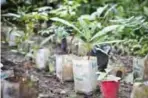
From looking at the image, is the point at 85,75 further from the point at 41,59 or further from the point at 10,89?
the point at 41,59

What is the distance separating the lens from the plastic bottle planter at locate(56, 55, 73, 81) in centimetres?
213

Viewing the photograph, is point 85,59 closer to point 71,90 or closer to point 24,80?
point 71,90

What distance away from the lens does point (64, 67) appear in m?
2.13

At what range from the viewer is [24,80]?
1598mm

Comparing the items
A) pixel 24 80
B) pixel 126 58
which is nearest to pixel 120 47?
pixel 126 58

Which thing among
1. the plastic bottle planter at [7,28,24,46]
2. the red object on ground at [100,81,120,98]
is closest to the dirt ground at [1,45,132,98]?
the red object on ground at [100,81,120,98]

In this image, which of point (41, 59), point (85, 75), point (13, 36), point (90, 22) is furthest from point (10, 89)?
point (13, 36)

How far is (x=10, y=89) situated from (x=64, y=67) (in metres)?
0.59

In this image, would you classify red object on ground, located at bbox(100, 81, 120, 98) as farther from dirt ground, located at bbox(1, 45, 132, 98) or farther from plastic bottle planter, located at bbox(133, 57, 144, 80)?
plastic bottle planter, located at bbox(133, 57, 144, 80)

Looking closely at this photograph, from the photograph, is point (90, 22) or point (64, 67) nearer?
point (64, 67)

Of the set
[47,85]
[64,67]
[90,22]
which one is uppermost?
[90,22]

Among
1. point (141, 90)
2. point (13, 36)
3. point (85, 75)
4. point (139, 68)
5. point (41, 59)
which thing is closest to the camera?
point (141, 90)

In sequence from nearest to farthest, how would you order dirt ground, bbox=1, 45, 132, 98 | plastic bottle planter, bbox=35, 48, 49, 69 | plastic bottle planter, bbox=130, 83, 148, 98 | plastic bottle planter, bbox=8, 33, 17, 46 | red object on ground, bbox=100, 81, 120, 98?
plastic bottle planter, bbox=130, 83, 148, 98, red object on ground, bbox=100, 81, 120, 98, dirt ground, bbox=1, 45, 132, 98, plastic bottle planter, bbox=35, 48, 49, 69, plastic bottle planter, bbox=8, 33, 17, 46

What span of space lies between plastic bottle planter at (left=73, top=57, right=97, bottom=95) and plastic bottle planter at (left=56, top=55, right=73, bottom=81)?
8.2 inches
